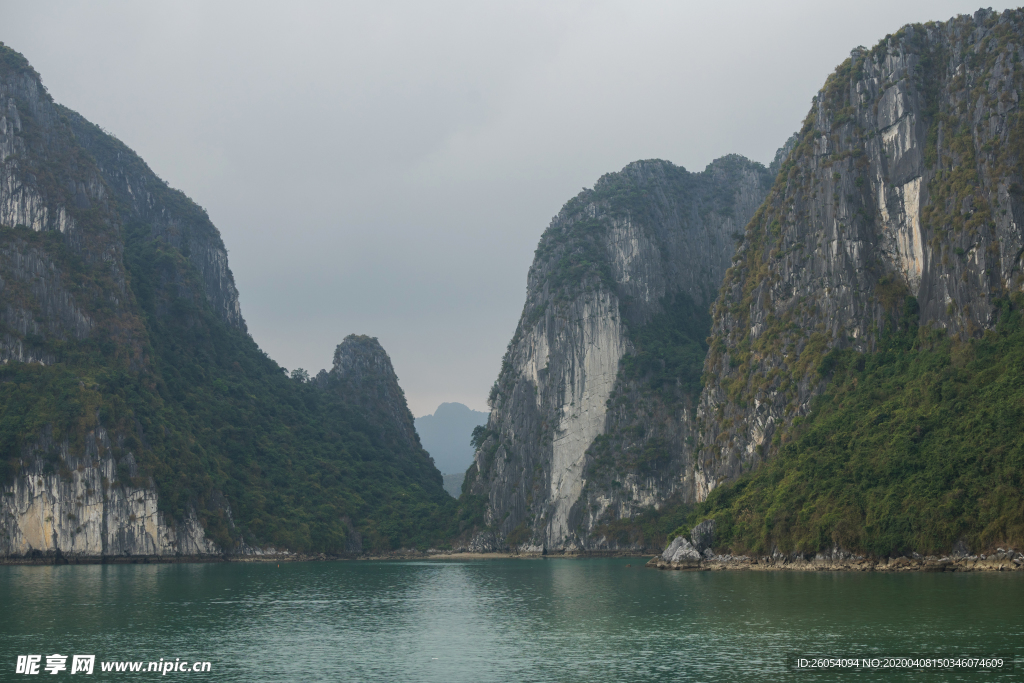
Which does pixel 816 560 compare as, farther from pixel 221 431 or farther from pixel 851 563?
pixel 221 431

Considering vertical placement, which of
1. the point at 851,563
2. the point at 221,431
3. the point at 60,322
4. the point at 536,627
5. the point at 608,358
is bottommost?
the point at 536,627

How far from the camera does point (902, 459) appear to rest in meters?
71.0

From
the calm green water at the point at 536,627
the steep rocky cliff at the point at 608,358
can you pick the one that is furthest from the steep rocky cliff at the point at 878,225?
the calm green water at the point at 536,627

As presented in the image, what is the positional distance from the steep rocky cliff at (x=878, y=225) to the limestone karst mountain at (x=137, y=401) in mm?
69925

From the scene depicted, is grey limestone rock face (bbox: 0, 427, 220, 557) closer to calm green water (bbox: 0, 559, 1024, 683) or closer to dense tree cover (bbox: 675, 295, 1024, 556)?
calm green water (bbox: 0, 559, 1024, 683)

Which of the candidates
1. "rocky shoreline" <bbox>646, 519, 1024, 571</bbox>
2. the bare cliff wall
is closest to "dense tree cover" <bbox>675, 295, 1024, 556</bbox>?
"rocky shoreline" <bbox>646, 519, 1024, 571</bbox>

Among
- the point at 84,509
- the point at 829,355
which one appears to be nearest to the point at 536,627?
the point at 829,355

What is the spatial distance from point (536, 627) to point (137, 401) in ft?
321

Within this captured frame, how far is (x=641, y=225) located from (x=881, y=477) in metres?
106

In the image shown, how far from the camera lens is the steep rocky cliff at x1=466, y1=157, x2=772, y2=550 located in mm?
146875

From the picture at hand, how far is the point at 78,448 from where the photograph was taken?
115m

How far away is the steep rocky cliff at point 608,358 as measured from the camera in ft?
482

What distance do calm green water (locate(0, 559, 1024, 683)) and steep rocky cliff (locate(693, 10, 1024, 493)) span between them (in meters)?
36.6

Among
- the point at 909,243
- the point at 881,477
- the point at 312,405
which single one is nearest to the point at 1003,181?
the point at 909,243
